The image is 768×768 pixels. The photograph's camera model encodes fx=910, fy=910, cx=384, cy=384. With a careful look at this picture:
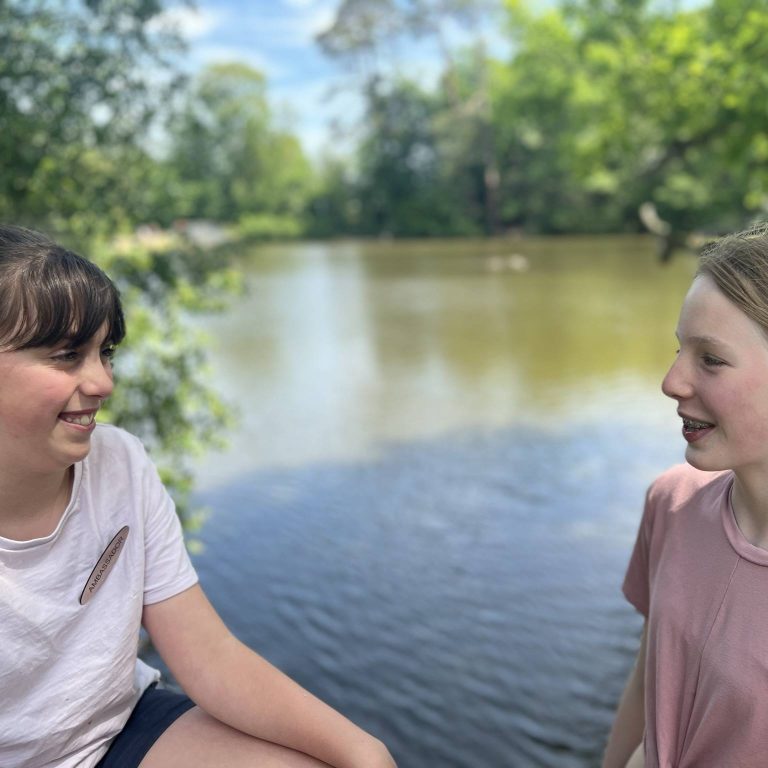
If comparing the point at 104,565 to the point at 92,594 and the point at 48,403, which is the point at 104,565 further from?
the point at 48,403

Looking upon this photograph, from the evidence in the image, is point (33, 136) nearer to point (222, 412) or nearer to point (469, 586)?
point (222, 412)

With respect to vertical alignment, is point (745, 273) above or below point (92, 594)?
above

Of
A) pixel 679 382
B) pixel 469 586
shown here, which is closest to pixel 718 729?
pixel 679 382

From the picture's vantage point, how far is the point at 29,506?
4.37ft

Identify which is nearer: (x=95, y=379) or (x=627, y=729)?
(x=95, y=379)

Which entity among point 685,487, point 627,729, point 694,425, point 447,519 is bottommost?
point 447,519

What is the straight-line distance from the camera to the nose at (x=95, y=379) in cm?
132

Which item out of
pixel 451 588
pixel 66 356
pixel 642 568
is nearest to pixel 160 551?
pixel 66 356

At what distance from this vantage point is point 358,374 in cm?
1080

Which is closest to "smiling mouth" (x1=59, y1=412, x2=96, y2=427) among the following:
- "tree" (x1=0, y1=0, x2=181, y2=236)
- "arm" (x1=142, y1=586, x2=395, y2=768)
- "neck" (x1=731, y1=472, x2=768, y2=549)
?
"arm" (x1=142, y1=586, x2=395, y2=768)

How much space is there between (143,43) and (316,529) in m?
2.95

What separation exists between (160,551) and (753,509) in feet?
2.99

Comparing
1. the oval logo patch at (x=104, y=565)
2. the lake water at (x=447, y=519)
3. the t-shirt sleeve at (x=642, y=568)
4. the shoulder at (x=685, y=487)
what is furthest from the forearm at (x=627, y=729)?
the lake water at (x=447, y=519)

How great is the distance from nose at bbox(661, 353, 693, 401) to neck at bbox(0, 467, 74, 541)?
0.92 metres
